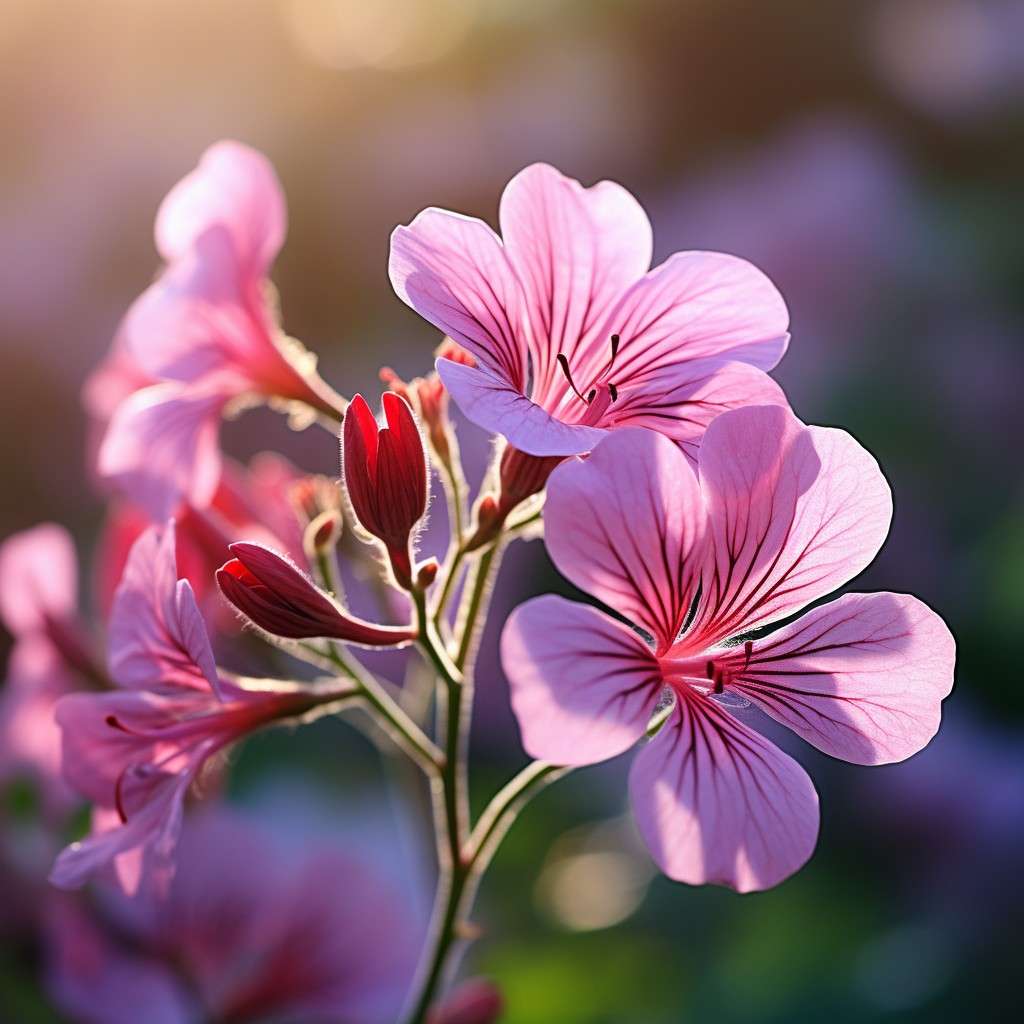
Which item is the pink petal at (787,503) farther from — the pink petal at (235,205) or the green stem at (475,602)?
the pink petal at (235,205)

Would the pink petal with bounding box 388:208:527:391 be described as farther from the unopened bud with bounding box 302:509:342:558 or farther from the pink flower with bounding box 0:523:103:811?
the pink flower with bounding box 0:523:103:811

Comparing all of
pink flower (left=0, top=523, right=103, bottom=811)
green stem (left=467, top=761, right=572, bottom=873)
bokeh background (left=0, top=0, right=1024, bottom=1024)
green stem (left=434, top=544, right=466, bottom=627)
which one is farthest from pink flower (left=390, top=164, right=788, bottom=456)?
bokeh background (left=0, top=0, right=1024, bottom=1024)

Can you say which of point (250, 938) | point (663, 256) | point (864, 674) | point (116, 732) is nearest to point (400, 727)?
point (116, 732)

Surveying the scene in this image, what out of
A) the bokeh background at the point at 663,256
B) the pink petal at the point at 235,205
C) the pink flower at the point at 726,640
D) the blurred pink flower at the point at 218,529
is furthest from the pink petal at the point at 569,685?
the bokeh background at the point at 663,256

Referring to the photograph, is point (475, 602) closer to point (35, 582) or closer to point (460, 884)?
point (460, 884)

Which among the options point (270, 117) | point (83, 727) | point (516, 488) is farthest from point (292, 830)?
point (270, 117)

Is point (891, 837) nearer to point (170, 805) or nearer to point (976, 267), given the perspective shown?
point (976, 267)
